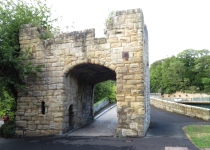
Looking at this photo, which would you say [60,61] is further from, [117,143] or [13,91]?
[117,143]

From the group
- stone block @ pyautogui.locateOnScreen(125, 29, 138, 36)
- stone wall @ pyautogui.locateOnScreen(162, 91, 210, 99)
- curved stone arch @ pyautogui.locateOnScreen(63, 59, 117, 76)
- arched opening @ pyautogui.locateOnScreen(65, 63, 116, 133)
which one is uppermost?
stone block @ pyautogui.locateOnScreen(125, 29, 138, 36)

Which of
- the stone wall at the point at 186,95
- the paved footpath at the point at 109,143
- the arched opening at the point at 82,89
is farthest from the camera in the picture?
the stone wall at the point at 186,95

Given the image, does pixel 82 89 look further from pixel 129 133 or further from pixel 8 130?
pixel 129 133

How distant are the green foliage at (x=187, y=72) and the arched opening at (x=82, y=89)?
36.5 metres

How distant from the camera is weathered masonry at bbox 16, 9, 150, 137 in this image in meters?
6.88

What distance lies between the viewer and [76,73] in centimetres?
895

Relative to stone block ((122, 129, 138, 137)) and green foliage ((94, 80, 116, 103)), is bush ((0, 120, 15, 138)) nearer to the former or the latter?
stone block ((122, 129, 138, 137))

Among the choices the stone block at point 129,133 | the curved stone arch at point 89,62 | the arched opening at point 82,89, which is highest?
the curved stone arch at point 89,62

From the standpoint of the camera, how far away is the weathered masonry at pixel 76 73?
6.88 meters

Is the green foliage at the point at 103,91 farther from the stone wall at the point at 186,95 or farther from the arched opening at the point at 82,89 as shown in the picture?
the stone wall at the point at 186,95

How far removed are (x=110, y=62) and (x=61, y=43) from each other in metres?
2.48

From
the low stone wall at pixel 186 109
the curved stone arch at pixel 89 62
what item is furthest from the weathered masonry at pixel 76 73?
the low stone wall at pixel 186 109

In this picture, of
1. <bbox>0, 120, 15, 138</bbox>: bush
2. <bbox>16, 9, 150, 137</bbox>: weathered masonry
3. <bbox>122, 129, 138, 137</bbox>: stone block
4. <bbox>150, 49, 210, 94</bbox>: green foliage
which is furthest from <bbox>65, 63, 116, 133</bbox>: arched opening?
<bbox>150, 49, 210, 94</bbox>: green foliage

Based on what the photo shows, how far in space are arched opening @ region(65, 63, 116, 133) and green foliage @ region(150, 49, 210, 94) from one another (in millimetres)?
36519
